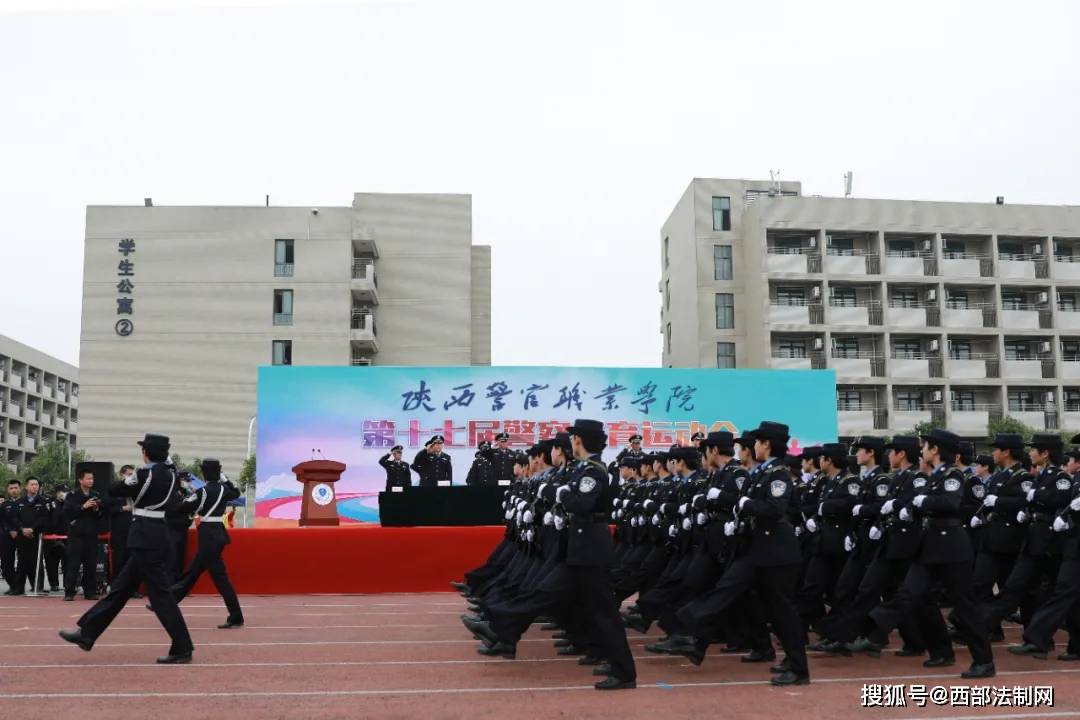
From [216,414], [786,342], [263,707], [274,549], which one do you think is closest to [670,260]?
[786,342]

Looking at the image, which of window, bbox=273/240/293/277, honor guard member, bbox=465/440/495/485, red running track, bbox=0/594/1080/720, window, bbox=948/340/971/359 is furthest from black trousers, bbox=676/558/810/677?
window, bbox=273/240/293/277

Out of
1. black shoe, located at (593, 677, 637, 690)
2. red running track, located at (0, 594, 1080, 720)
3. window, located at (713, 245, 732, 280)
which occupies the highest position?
window, located at (713, 245, 732, 280)

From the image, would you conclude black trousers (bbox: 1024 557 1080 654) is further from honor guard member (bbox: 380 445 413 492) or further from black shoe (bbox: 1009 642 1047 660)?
honor guard member (bbox: 380 445 413 492)

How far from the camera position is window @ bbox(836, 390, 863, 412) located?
140 ft

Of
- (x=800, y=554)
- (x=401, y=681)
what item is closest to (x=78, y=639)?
(x=401, y=681)

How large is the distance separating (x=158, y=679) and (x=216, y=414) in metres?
40.0

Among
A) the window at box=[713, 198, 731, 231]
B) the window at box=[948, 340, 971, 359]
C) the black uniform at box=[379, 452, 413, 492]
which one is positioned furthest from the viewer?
the window at box=[713, 198, 731, 231]

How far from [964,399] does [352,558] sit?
3413cm

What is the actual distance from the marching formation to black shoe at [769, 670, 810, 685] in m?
0.01

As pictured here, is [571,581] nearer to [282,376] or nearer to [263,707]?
[263,707]

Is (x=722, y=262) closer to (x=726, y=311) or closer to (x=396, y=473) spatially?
(x=726, y=311)

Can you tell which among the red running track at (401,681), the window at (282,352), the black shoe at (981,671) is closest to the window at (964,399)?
the window at (282,352)

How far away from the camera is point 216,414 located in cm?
4619

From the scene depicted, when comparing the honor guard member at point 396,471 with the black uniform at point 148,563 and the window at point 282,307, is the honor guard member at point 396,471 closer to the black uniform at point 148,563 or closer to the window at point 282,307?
the black uniform at point 148,563
